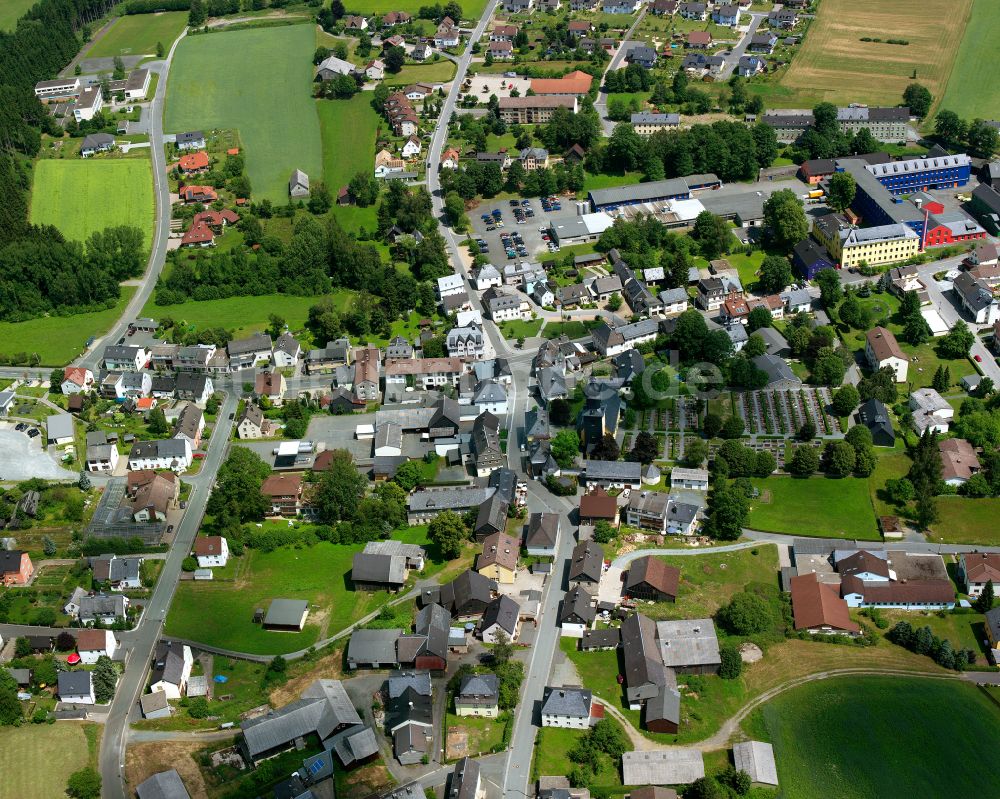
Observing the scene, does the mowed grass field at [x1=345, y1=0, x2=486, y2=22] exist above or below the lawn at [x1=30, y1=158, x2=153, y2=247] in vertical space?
above

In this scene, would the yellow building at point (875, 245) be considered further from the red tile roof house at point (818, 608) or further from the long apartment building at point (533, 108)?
the long apartment building at point (533, 108)

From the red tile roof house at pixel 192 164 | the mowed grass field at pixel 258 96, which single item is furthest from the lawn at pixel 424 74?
the red tile roof house at pixel 192 164

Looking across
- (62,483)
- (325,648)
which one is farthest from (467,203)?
(325,648)

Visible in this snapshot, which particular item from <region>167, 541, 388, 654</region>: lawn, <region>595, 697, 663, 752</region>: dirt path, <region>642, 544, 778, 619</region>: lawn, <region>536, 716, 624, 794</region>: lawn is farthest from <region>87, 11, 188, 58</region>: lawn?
<region>536, 716, 624, 794</region>: lawn

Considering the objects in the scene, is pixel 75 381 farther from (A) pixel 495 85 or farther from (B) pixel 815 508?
(A) pixel 495 85

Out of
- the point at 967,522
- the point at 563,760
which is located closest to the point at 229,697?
the point at 563,760

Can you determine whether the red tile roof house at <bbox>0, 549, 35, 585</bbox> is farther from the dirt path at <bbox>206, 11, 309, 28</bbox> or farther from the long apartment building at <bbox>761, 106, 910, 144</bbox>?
the dirt path at <bbox>206, 11, 309, 28</bbox>
